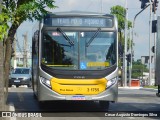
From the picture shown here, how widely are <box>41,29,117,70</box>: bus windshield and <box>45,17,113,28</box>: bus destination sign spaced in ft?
0.95

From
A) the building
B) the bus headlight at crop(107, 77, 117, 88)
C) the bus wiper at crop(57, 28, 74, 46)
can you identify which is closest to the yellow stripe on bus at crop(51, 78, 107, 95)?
the bus headlight at crop(107, 77, 117, 88)

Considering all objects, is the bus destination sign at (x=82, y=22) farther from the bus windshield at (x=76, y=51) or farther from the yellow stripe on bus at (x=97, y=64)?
the yellow stripe on bus at (x=97, y=64)

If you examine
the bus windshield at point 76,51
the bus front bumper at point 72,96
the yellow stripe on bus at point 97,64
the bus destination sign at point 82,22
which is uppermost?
the bus destination sign at point 82,22

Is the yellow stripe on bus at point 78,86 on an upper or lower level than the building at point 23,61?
upper

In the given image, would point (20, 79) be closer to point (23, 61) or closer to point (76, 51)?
point (76, 51)

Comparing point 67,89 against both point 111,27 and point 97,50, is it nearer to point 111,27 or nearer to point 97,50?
point 97,50

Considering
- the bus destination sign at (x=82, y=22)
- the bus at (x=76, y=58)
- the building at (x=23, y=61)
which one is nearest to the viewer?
the bus at (x=76, y=58)

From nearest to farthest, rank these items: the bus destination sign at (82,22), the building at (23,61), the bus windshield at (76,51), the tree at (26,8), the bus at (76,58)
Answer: the tree at (26,8) → the bus at (76,58) → the bus windshield at (76,51) → the bus destination sign at (82,22) → the building at (23,61)

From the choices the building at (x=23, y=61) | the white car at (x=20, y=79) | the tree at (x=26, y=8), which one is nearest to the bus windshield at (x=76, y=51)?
the tree at (x=26, y=8)

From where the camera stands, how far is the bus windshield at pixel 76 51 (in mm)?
14820

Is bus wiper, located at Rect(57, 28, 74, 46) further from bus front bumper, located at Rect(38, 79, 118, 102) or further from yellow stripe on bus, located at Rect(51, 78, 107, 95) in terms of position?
bus front bumper, located at Rect(38, 79, 118, 102)

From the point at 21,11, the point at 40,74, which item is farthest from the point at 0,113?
the point at 40,74

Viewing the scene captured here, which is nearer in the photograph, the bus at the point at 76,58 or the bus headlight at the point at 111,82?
the bus at the point at 76,58

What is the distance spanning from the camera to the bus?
14602 mm
